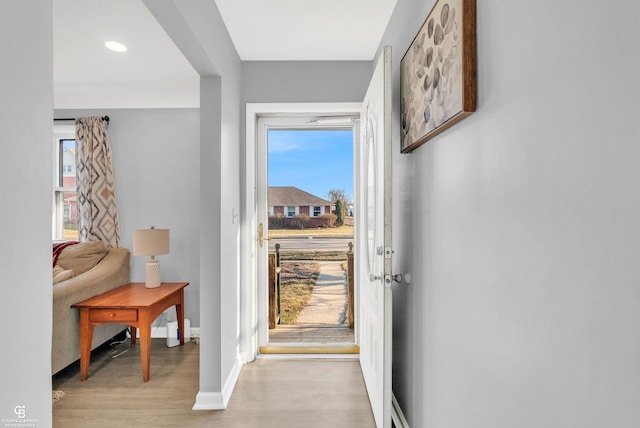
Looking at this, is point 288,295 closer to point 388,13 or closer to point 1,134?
point 388,13

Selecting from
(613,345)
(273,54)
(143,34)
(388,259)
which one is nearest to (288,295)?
(388,259)

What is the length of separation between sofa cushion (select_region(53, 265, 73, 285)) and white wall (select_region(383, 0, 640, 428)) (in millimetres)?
3108

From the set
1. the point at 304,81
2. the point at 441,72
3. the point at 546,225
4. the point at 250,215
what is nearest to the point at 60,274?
the point at 250,215

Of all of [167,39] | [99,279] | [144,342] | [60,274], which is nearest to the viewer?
[167,39]

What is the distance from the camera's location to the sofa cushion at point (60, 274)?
3.07 metres

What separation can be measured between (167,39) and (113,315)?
82.8 inches

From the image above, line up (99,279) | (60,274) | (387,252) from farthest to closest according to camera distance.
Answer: (99,279) → (60,274) → (387,252)

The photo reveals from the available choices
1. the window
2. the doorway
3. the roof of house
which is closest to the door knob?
the doorway

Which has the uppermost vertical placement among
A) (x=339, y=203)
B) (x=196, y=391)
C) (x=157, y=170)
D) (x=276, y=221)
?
(x=157, y=170)

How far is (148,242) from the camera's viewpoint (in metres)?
3.38

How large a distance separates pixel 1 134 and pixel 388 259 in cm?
156

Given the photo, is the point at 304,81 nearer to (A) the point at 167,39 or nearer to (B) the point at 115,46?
(A) the point at 167,39

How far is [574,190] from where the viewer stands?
2.43ft

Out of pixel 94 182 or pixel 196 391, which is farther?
pixel 94 182
